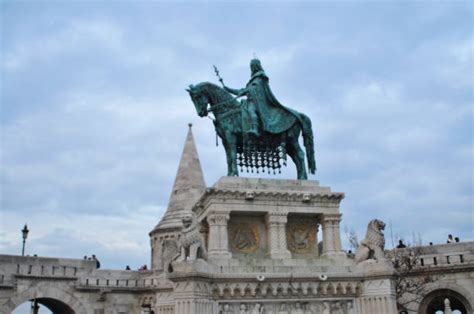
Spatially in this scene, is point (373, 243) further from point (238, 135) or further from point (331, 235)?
point (238, 135)

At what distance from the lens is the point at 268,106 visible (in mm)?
21172

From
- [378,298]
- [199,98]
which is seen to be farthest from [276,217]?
[199,98]

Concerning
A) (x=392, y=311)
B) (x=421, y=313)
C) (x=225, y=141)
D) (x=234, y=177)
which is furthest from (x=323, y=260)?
(x=421, y=313)

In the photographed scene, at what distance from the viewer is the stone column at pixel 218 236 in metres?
17.9

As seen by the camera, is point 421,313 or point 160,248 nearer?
point 421,313

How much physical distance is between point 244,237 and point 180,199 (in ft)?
64.8

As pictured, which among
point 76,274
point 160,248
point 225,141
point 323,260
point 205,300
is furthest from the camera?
point 160,248

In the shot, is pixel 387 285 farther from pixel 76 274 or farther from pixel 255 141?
pixel 76 274

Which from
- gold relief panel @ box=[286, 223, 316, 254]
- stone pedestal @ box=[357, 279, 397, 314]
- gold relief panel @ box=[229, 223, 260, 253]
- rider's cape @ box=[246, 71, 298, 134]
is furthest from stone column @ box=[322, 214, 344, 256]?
rider's cape @ box=[246, 71, 298, 134]

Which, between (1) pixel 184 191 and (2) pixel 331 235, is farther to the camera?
(1) pixel 184 191

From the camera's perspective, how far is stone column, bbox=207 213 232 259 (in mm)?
17891

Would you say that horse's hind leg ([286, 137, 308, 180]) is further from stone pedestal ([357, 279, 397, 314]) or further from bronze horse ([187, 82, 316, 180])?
stone pedestal ([357, 279, 397, 314])

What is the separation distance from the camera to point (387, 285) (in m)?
17.3

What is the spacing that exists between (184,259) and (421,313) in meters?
22.0
